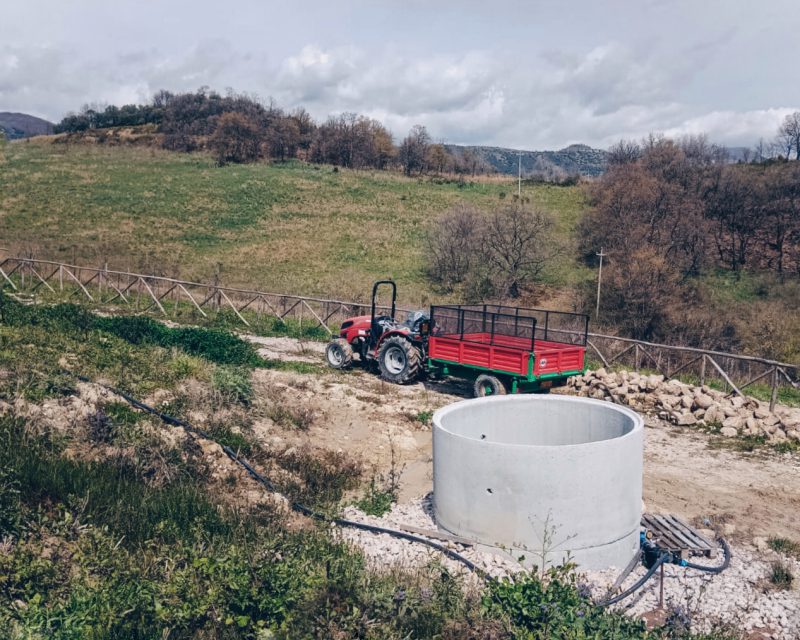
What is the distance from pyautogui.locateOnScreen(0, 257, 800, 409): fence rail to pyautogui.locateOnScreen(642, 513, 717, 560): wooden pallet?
8662mm

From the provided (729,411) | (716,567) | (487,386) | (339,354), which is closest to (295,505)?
(716,567)

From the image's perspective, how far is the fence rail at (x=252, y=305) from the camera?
63.4ft

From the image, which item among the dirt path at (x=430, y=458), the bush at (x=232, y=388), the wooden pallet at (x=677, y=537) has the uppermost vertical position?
the bush at (x=232, y=388)

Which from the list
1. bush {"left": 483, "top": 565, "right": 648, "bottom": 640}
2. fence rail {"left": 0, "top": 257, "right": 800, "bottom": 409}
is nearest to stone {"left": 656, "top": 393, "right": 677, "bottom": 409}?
fence rail {"left": 0, "top": 257, "right": 800, "bottom": 409}

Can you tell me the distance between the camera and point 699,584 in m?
7.48

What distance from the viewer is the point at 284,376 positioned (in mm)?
15977

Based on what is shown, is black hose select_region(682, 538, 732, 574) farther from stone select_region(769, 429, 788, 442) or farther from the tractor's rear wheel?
the tractor's rear wheel

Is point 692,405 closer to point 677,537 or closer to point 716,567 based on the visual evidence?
point 677,537

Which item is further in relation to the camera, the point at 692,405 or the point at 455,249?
the point at 455,249

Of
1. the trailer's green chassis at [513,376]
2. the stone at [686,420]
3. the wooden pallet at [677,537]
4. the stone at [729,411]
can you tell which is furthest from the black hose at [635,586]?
the stone at [729,411]

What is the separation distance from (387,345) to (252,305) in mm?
11562

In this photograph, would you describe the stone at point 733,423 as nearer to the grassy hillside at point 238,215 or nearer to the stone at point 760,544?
the stone at point 760,544

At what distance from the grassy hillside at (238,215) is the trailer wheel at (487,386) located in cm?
1717

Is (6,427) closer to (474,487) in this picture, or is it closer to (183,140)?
(474,487)
